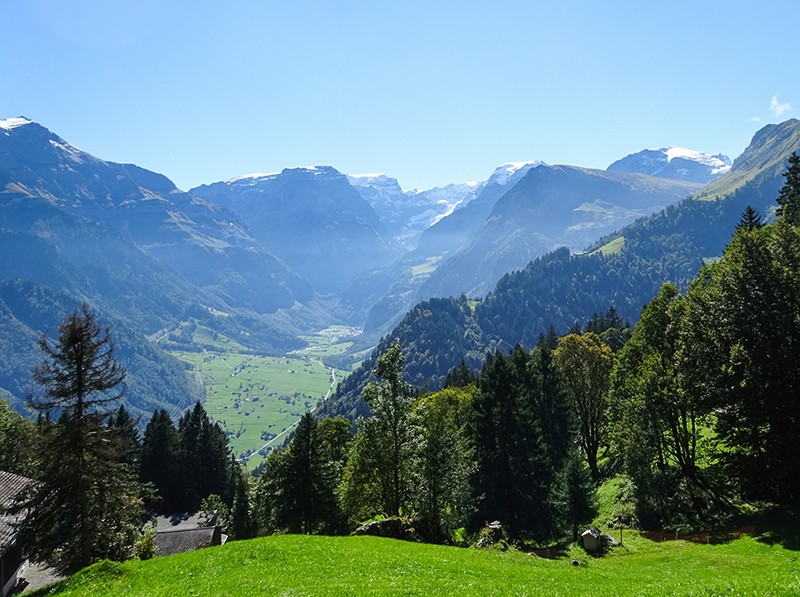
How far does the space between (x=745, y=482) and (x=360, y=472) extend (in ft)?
100

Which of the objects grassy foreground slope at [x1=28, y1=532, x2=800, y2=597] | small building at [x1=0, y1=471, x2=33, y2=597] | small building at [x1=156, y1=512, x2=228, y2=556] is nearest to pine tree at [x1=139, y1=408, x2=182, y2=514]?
small building at [x1=156, y1=512, x2=228, y2=556]

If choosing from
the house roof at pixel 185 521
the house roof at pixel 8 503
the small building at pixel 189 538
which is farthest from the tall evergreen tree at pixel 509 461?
the house roof at pixel 185 521

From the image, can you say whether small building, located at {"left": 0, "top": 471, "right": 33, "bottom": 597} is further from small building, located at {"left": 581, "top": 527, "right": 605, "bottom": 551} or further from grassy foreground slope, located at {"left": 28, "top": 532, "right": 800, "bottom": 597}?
small building, located at {"left": 581, "top": 527, "right": 605, "bottom": 551}

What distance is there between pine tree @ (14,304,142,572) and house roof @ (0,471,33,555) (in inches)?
231

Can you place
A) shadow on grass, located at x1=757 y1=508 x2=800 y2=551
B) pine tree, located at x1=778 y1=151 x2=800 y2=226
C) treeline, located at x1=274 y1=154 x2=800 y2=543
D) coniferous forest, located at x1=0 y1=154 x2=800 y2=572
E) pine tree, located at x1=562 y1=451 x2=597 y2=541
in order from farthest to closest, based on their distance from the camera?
pine tree, located at x1=778 y1=151 x2=800 y2=226 < pine tree, located at x1=562 y1=451 x2=597 y2=541 < treeline, located at x1=274 y1=154 x2=800 y2=543 < coniferous forest, located at x1=0 y1=154 x2=800 y2=572 < shadow on grass, located at x1=757 y1=508 x2=800 y2=551

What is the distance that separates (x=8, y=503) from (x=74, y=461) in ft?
62.4

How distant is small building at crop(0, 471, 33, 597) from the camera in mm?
40344

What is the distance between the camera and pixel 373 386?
1791 inches

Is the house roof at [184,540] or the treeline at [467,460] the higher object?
the treeline at [467,460]

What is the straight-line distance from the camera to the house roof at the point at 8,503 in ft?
128

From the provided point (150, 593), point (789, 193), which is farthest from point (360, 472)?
point (789, 193)

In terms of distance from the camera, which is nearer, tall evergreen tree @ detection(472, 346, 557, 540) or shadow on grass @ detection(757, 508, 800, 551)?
shadow on grass @ detection(757, 508, 800, 551)

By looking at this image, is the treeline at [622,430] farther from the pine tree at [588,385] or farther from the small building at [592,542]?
the small building at [592,542]

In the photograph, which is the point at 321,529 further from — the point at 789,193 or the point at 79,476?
the point at 789,193
